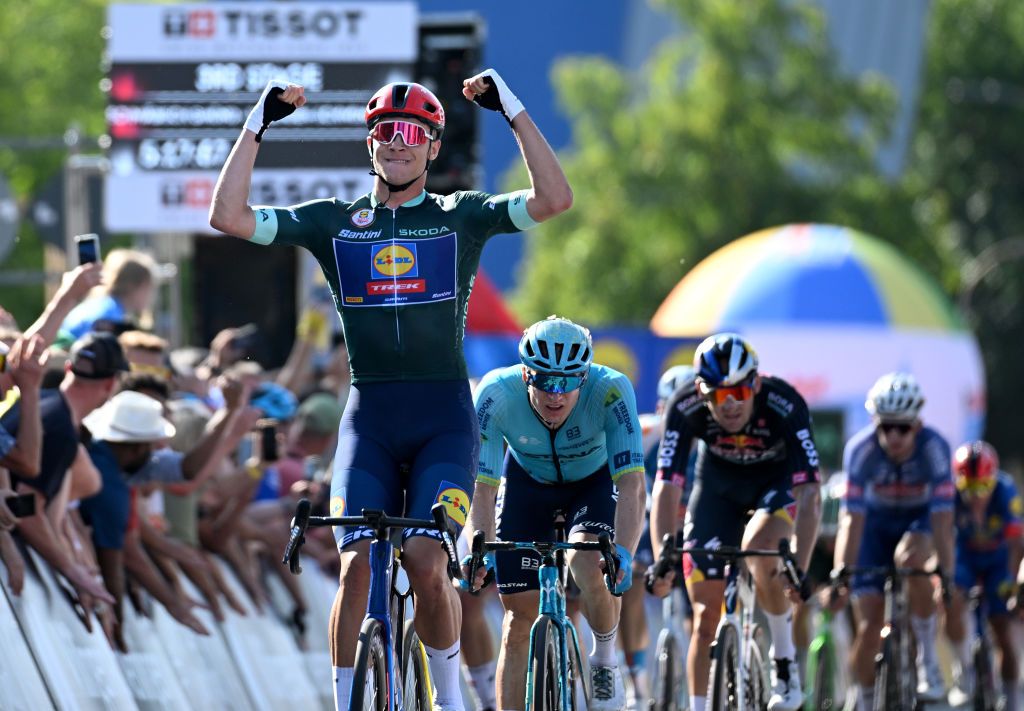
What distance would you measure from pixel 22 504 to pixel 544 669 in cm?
238

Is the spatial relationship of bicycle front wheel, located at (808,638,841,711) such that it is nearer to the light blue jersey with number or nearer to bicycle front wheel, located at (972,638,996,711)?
bicycle front wheel, located at (972,638,996,711)

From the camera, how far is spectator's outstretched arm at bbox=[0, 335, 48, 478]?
8680 mm

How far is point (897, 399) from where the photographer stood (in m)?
13.2

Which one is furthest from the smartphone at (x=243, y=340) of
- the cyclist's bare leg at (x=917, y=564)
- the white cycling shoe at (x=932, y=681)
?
the white cycling shoe at (x=932, y=681)

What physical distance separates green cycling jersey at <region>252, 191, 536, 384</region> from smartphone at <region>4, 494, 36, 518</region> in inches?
73.4

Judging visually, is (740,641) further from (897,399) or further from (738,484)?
(897,399)

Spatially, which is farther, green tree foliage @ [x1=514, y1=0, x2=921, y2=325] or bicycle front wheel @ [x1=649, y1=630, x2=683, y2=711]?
green tree foliage @ [x1=514, y1=0, x2=921, y2=325]

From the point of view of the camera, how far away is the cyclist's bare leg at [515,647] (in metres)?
8.70

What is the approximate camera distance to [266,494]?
43.6ft

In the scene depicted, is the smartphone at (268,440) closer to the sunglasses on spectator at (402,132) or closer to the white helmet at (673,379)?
the white helmet at (673,379)

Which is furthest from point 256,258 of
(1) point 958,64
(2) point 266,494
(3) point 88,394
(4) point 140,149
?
(1) point 958,64

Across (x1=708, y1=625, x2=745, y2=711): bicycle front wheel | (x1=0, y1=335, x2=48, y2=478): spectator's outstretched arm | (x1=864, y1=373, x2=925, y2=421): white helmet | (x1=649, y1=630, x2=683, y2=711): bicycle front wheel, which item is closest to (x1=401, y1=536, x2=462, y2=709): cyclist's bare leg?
(x1=0, y1=335, x2=48, y2=478): spectator's outstretched arm

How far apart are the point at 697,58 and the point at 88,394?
42276mm

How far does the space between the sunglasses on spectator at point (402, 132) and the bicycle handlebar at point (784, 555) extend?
124 inches
